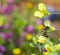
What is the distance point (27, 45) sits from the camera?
2.25 metres

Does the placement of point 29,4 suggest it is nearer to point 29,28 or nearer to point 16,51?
point 29,28

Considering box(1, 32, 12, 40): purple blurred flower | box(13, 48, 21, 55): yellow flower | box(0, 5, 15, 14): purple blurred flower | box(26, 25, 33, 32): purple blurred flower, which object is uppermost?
box(0, 5, 15, 14): purple blurred flower

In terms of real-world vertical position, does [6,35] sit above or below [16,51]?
above

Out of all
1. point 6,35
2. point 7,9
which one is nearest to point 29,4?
point 7,9

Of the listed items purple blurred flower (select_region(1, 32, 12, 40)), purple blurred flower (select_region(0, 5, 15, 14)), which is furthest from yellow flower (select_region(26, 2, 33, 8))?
purple blurred flower (select_region(1, 32, 12, 40))

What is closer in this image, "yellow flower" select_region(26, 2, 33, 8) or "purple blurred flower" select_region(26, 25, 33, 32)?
"purple blurred flower" select_region(26, 25, 33, 32)

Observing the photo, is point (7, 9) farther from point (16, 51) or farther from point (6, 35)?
point (16, 51)

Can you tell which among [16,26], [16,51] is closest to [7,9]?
[16,26]

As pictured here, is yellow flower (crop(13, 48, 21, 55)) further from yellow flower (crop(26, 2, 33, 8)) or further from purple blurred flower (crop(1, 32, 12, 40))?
yellow flower (crop(26, 2, 33, 8))

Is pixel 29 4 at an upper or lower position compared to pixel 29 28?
upper

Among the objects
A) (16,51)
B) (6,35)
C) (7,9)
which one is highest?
(7,9)

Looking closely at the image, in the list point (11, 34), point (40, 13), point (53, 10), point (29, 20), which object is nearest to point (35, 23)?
point (29, 20)

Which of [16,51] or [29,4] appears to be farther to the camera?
[29,4]

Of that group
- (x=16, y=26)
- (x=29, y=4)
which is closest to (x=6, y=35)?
(x=16, y=26)
